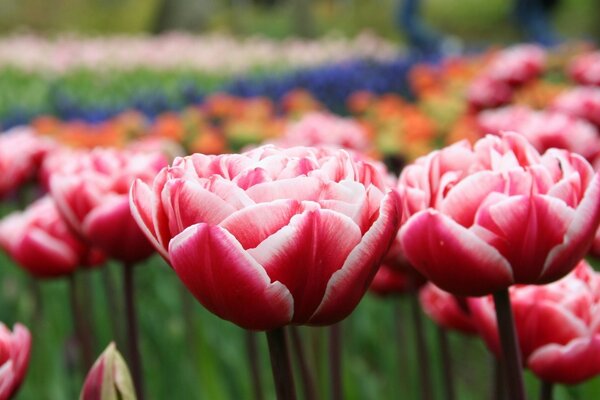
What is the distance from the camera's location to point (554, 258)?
69cm

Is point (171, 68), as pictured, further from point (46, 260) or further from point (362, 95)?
point (46, 260)

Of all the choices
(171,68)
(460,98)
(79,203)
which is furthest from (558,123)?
(171,68)

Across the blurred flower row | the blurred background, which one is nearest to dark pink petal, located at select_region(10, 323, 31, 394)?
the blurred flower row

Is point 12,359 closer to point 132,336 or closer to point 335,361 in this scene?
point 132,336

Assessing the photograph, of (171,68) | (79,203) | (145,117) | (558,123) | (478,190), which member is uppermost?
(478,190)

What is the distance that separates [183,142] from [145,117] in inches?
37.2

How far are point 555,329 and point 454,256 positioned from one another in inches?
7.9

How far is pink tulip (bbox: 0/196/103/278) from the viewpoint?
1.17m

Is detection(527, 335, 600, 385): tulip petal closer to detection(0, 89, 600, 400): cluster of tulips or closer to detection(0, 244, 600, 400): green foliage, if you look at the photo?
detection(0, 89, 600, 400): cluster of tulips

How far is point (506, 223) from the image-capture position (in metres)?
0.69

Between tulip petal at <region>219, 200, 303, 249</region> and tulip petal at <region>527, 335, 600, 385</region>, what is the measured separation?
1.12 feet

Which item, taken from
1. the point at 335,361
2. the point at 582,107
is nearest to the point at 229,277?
the point at 335,361

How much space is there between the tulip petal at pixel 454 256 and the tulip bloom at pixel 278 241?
7 cm

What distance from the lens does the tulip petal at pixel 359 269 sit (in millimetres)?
618
